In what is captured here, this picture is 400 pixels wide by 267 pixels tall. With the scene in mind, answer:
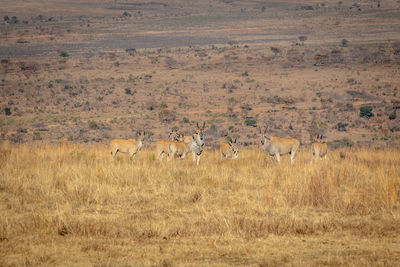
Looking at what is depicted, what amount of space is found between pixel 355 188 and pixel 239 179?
2.86 m

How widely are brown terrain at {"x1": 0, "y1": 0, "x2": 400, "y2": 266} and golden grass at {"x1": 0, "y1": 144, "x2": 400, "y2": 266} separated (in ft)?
0.15

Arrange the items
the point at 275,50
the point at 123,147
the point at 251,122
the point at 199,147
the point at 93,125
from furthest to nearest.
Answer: the point at 275,50 < the point at 251,122 < the point at 93,125 < the point at 123,147 < the point at 199,147

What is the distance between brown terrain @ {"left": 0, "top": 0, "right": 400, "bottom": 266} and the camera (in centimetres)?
937

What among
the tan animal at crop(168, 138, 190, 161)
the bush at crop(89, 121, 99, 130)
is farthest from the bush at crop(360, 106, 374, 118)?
the tan animal at crop(168, 138, 190, 161)

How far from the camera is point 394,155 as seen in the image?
20.2m

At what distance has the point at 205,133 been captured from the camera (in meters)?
41.9

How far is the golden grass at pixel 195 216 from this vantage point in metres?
8.62

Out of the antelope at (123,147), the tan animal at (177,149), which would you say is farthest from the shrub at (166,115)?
the tan animal at (177,149)

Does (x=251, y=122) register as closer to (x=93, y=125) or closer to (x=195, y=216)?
(x=93, y=125)

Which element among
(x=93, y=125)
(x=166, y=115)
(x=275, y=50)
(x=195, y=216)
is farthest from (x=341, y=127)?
(x=275, y=50)

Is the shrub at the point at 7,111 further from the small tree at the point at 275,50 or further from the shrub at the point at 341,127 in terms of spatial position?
the small tree at the point at 275,50

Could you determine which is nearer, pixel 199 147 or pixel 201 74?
pixel 199 147

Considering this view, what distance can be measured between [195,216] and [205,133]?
30.9 metres

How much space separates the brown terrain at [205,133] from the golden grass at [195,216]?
0.04 meters
